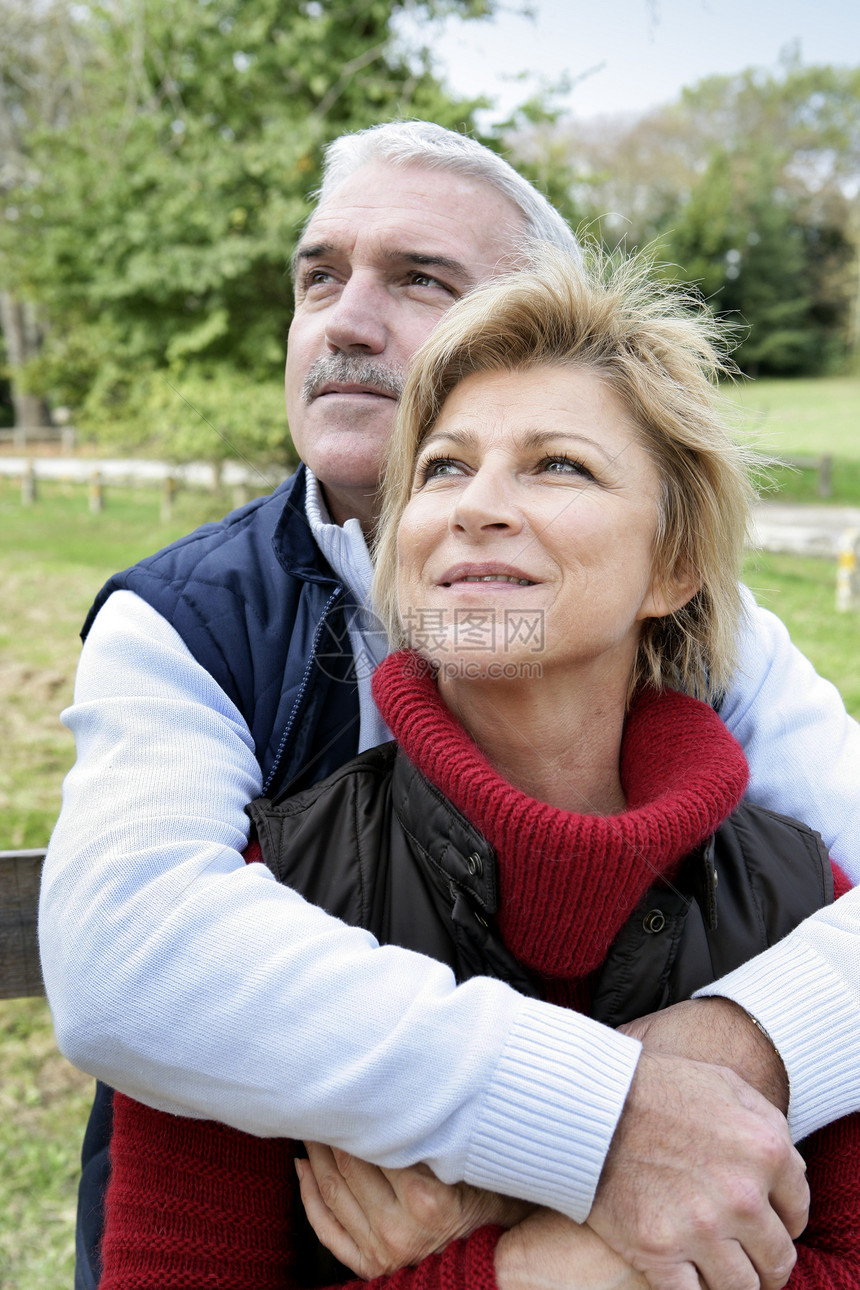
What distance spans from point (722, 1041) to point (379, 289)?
63.1 inches

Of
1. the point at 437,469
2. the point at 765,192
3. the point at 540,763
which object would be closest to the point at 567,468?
the point at 437,469

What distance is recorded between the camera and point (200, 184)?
8.91 metres

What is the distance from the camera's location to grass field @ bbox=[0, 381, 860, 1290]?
9.53ft

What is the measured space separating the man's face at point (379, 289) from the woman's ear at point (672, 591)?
660mm

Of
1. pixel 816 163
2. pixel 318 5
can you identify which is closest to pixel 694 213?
pixel 816 163

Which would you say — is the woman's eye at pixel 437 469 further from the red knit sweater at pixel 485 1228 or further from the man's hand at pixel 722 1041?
the man's hand at pixel 722 1041

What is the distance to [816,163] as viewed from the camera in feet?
122

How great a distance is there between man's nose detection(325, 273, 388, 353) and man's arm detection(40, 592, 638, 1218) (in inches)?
44.7

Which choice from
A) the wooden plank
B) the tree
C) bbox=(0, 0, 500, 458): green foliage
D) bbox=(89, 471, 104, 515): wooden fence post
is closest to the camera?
the wooden plank

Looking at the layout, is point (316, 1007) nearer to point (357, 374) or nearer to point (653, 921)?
point (653, 921)

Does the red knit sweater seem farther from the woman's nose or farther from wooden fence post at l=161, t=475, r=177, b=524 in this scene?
wooden fence post at l=161, t=475, r=177, b=524

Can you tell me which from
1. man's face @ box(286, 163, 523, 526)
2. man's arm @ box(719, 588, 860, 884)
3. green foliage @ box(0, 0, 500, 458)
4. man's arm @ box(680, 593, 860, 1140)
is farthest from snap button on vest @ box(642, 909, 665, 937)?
green foliage @ box(0, 0, 500, 458)

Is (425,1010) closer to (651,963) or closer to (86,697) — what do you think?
(651,963)

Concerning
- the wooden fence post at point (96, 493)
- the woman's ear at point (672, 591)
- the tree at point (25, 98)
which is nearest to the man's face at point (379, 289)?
the woman's ear at point (672, 591)
